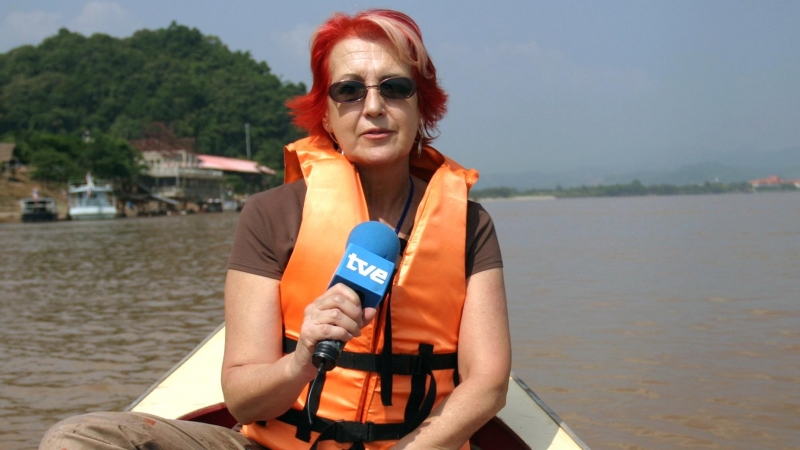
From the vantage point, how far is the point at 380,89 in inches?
85.4

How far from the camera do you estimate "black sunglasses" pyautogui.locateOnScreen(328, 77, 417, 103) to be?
217cm

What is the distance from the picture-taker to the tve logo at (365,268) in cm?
157

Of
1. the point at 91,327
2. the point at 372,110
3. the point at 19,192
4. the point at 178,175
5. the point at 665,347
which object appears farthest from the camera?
the point at 178,175

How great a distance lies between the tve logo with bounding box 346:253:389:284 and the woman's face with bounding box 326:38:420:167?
0.66 metres

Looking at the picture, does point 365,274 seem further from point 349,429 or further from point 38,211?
point 38,211

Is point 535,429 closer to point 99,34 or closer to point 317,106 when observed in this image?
point 317,106

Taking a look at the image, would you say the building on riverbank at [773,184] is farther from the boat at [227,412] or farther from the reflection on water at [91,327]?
the boat at [227,412]

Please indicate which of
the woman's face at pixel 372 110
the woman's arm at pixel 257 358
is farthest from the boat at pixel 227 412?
the woman's face at pixel 372 110

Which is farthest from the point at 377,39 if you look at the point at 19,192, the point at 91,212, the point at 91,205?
the point at 19,192

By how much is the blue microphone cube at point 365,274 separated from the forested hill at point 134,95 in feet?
266

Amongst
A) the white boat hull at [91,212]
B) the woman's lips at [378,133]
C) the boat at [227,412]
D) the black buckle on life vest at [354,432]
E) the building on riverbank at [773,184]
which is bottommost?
the white boat hull at [91,212]

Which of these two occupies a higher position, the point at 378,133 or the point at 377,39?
the point at 377,39

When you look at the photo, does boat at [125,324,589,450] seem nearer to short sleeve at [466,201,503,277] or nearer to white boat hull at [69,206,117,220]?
short sleeve at [466,201,503,277]

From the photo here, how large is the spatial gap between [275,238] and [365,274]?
63 cm
